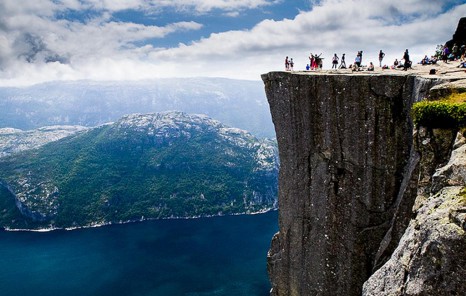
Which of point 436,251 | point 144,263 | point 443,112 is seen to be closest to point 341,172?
point 443,112

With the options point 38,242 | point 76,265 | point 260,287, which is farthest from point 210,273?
point 38,242

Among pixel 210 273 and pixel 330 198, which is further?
pixel 210 273

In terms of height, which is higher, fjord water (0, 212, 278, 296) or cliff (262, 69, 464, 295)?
cliff (262, 69, 464, 295)

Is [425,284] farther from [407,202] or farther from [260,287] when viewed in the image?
[260,287]

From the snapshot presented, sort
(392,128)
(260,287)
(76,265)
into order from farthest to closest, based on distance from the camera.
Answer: (76,265), (260,287), (392,128)

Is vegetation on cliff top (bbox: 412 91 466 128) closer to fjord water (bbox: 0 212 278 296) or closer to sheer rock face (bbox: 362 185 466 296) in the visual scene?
sheer rock face (bbox: 362 185 466 296)

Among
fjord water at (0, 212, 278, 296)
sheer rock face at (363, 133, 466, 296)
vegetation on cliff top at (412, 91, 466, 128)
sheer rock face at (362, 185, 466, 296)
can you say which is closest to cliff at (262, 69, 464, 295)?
vegetation on cliff top at (412, 91, 466, 128)
